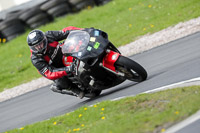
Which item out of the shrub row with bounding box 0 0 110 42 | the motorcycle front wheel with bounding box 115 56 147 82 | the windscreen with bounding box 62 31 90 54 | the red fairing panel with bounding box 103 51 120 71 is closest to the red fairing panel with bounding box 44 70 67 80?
the windscreen with bounding box 62 31 90 54

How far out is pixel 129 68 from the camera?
24.5 feet

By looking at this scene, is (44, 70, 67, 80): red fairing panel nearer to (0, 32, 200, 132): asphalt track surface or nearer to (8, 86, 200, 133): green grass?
(0, 32, 200, 132): asphalt track surface

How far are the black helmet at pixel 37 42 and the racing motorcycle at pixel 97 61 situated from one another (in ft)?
1.94

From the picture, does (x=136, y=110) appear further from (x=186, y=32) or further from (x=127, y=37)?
(x=127, y=37)

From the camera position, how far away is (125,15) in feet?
55.1

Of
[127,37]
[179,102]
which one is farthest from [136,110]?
[127,37]

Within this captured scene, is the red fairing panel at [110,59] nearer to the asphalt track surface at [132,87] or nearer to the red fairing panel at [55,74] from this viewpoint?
the asphalt track surface at [132,87]

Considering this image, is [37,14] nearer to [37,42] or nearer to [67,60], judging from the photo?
[67,60]

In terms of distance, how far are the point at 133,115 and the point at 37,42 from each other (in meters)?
3.03

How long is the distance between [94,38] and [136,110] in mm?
1863

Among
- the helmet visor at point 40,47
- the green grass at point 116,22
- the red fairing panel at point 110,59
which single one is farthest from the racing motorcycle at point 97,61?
the green grass at point 116,22

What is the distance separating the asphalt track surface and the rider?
53 cm

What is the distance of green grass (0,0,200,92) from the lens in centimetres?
1408

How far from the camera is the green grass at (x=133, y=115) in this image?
5309mm
